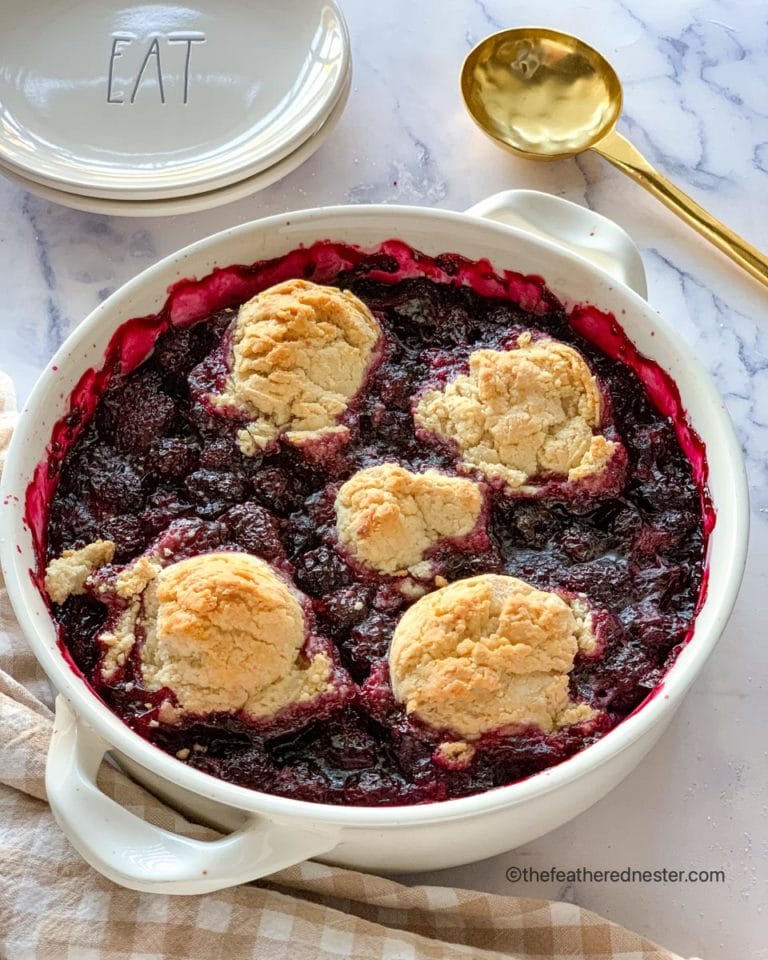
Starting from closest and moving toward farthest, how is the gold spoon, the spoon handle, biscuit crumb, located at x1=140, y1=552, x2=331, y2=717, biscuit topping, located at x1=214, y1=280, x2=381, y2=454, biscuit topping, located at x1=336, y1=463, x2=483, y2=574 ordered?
biscuit crumb, located at x1=140, y1=552, x2=331, y2=717
biscuit topping, located at x1=336, y1=463, x2=483, y2=574
biscuit topping, located at x1=214, y1=280, x2=381, y2=454
the spoon handle
the gold spoon

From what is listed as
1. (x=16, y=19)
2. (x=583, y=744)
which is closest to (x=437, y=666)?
(x=583, y=744)

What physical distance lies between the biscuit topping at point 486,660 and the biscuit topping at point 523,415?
257 mm

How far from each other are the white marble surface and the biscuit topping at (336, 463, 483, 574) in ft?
1.90

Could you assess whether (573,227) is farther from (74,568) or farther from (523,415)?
(74,568)

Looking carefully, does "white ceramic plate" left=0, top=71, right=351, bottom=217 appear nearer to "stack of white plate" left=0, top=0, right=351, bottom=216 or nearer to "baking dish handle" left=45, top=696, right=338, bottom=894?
"stack of white plate" left=0, top=0, right=351, bottom=216

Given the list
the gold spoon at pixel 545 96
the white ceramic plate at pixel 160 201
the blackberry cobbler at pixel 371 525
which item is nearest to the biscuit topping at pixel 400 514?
the blackberry cobbler at pixel 371 525

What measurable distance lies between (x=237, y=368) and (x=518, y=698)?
0.77 metres

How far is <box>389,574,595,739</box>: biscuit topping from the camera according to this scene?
185 centimetres

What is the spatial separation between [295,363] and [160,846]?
2.73 ft

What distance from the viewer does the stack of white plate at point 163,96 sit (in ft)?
8.81

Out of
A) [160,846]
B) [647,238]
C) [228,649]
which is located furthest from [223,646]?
[647,238]

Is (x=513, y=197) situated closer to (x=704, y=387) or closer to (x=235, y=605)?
(x=704, y=387)

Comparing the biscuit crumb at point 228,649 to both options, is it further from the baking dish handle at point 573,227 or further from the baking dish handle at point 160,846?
the baking dish handle at point 573,227

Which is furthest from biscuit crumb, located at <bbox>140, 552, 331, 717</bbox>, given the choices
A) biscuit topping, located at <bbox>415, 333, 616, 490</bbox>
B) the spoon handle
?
the spoon handle
